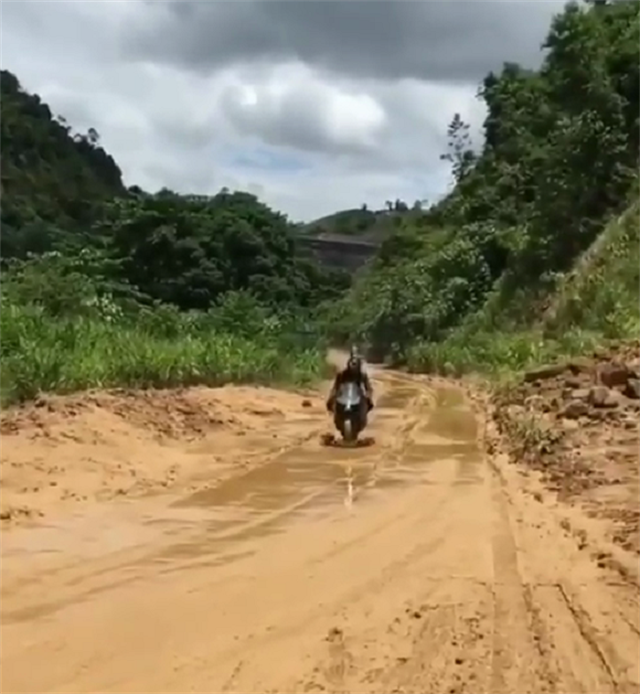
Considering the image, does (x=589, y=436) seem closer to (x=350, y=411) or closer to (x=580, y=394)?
(x=580, y=394)

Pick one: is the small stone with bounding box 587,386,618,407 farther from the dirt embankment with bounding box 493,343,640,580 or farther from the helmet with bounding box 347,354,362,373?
the helmet with bounding box 347,354,362,373

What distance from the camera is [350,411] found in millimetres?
14688

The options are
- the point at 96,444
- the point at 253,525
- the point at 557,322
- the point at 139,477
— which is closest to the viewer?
the point at 253,525

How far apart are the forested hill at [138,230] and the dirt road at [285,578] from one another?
2062cm

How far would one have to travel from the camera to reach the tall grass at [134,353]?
13555 millimetres

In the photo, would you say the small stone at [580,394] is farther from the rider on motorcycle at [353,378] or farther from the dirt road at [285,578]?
the rider on motorcycle at [353,378]

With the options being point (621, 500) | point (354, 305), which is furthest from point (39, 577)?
point (354, 305)

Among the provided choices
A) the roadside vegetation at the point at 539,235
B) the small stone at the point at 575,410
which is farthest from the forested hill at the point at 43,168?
the small stone at the point at 575,410

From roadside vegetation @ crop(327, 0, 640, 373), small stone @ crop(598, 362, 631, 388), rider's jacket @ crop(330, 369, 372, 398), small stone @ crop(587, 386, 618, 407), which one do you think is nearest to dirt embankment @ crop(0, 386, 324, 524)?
rider's jacket @ crop(330, 369, 372, 398)

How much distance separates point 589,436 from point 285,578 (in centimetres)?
597

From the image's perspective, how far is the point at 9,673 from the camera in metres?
5.04

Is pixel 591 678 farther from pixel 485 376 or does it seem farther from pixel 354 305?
pixel 354 305

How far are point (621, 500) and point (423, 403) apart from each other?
12876 millimetres

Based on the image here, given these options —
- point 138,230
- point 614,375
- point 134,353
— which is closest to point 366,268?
Result: point 138,230
